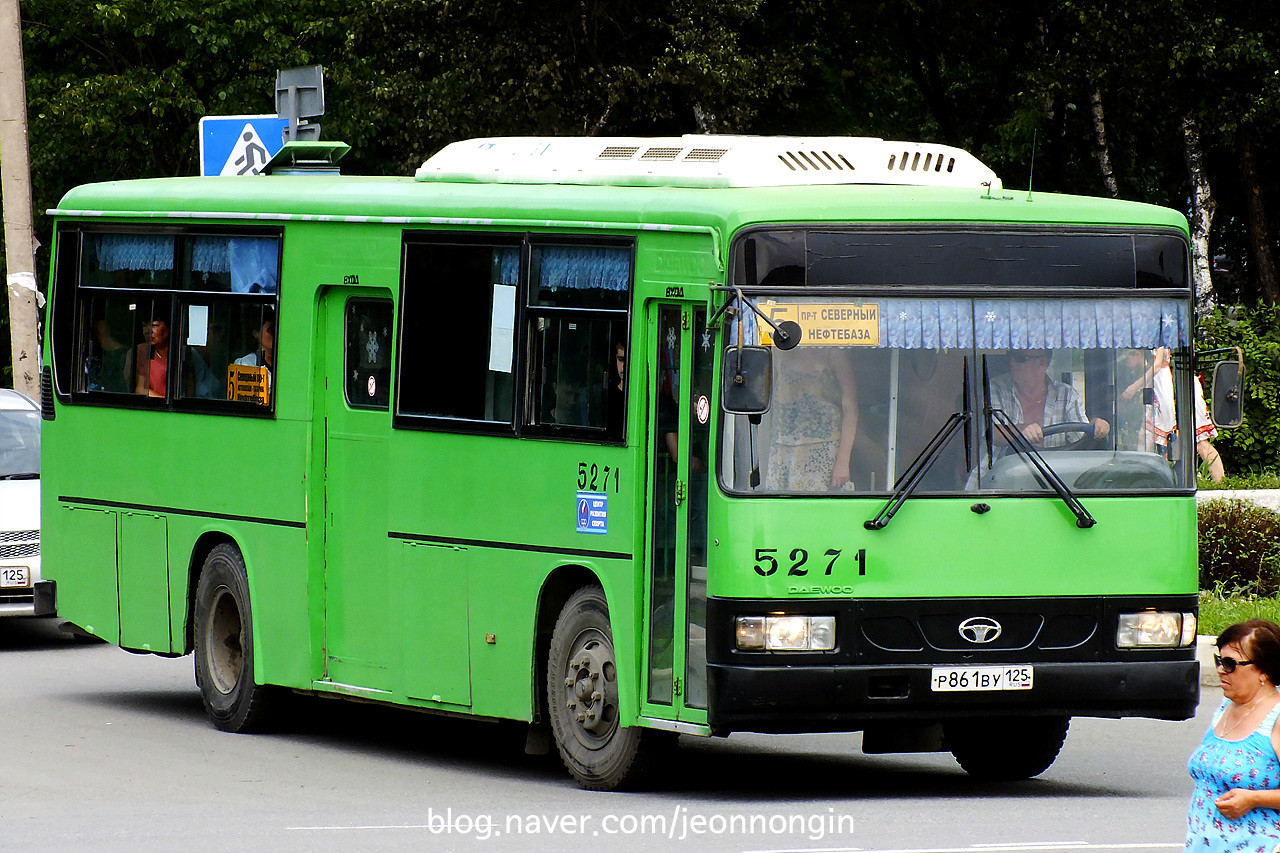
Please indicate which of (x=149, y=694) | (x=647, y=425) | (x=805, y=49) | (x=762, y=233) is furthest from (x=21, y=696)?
(x=805, y=49)

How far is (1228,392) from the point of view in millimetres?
10469

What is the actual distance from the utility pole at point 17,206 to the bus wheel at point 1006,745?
43.7 ft

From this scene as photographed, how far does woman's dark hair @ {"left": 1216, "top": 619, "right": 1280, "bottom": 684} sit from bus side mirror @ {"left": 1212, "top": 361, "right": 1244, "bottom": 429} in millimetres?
4012

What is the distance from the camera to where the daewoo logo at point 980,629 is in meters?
9.98

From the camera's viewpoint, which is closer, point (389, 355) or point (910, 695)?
point (910, 695)

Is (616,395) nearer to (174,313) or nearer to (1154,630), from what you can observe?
(1154,630)

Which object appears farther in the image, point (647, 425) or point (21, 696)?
point (21, 696)

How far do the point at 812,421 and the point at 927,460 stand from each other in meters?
0.51

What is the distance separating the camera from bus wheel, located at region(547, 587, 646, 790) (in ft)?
34.4

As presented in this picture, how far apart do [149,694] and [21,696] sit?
83 cm

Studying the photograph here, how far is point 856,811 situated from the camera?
389 inches

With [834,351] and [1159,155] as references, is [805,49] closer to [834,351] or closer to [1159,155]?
[1159,155]

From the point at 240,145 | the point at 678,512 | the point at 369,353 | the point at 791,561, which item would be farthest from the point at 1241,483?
the point at 791,561

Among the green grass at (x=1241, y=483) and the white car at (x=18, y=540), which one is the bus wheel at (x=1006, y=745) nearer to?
the white car at (x=18, y=540)
